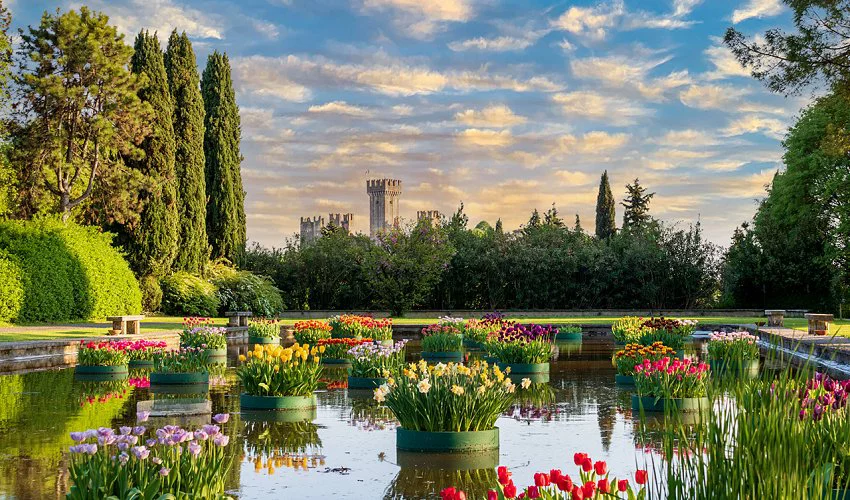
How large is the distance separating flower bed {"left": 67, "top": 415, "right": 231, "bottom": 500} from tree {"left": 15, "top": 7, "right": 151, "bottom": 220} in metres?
24.9

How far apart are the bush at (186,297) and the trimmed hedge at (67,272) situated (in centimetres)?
306

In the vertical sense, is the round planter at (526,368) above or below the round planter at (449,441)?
above

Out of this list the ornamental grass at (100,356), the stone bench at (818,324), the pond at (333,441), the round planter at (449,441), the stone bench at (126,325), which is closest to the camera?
the pond at (333,441)

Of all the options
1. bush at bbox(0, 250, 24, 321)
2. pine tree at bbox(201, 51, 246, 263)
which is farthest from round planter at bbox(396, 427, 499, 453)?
pine tree at bbox(201, 51, 246, 263)

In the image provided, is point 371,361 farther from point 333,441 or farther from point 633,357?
point 333,441

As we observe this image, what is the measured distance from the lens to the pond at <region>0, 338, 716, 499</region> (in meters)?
6.71

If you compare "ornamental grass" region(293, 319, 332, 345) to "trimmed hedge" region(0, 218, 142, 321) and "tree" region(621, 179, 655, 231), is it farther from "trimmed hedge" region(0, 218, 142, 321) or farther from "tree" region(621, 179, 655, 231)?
"tree" region(621, 179, 655, 231)

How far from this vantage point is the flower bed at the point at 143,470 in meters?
4.73

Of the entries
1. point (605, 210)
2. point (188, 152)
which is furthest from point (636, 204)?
point (188, 152)

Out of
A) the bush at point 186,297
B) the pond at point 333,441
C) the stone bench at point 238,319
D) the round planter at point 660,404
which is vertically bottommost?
the pond at point 333,441

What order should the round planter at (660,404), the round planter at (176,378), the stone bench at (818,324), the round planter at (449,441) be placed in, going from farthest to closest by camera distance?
the stone bench at (818,324) → the round planter at (176,378) → the round planter at (660,404) → the round planter at (449,441)

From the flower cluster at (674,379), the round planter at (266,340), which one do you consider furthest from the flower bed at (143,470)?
the round planter at (266,340)

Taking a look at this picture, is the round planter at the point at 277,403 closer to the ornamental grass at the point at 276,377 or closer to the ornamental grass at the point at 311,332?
the ornamental grass at the point at 276,377

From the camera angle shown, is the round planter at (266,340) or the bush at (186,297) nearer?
the round planter at (266,340)
